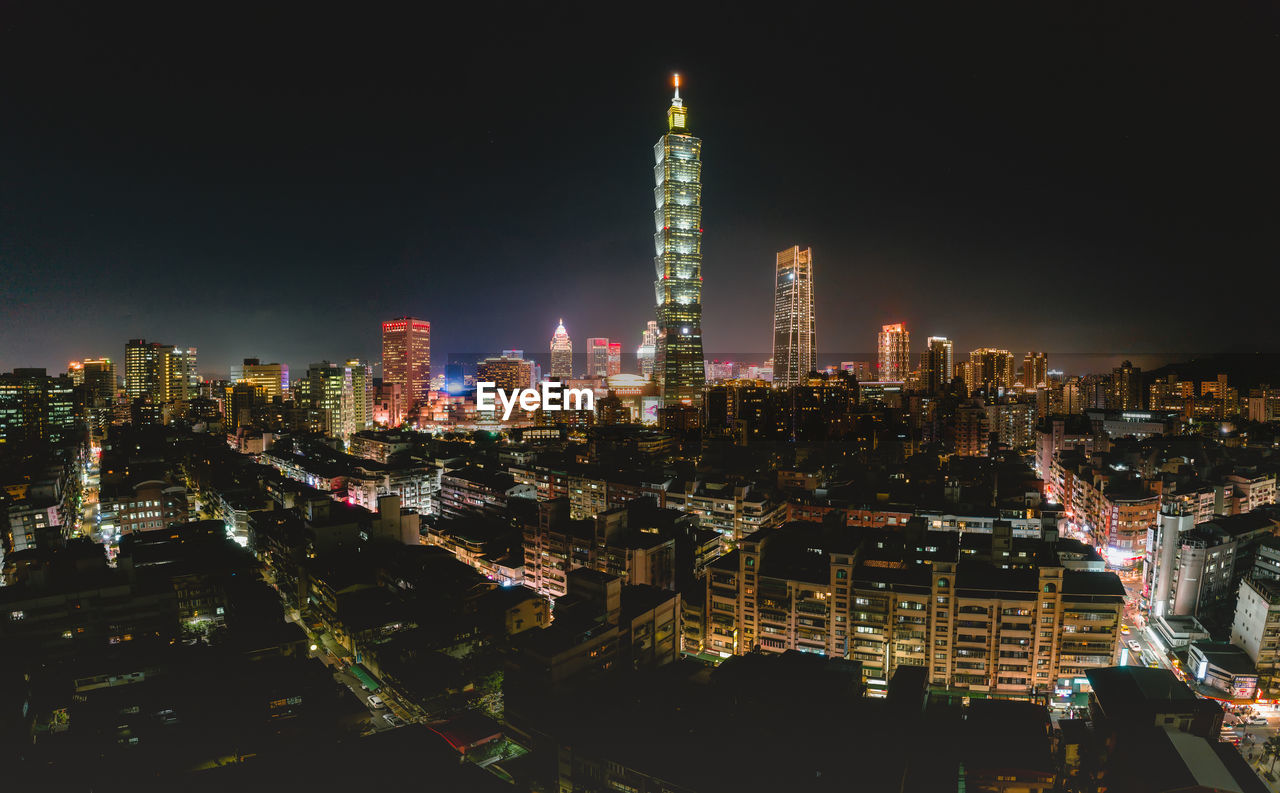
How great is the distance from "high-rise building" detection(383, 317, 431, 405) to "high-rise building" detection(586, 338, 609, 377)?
11183 mm

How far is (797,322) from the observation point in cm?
3309

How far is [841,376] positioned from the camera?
2769 centimetres

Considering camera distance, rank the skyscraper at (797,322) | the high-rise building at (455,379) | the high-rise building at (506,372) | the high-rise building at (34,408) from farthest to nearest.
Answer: the high-rise building at (506,372) < the high-rise building at (455,379) < the skyscraper at (797,322) < the high-rise building at (34,408)

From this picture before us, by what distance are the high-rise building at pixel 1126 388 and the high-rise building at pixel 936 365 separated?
270 inches

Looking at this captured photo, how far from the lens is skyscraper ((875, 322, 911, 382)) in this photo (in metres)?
40.4

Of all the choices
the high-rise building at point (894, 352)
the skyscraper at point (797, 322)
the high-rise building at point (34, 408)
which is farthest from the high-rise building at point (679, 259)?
the high-rise building at point (34, 408)

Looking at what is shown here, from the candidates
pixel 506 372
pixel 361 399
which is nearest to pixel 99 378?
pixel 361 399

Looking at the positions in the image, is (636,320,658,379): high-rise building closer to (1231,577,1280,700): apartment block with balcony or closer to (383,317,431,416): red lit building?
(383,317,431,416): red lit building

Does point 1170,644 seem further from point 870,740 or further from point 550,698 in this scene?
point 550,698

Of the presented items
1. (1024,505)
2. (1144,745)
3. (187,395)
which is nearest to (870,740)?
(1144,745)

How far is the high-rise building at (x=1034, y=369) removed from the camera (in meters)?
35.1

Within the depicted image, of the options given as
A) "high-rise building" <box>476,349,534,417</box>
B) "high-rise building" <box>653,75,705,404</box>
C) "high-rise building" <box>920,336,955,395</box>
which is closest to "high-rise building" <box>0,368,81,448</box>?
"high-rise building" <box>476,349,534,417</box>

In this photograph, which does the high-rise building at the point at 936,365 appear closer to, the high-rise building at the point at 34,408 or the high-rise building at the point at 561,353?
the high-rise building at the point at 561,353

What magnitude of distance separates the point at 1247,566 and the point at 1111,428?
15.2 m
